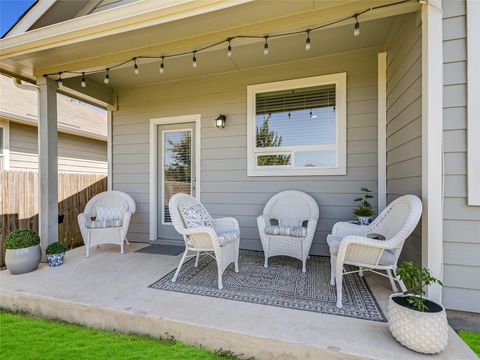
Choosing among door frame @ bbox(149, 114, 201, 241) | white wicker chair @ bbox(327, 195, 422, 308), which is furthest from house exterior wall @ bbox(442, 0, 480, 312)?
door frame @ bbox(149, 114, 201, 241)

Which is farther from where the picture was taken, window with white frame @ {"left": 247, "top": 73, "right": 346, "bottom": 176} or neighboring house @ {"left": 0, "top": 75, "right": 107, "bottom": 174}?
neighboring house @ {"left": 0, "top": 75, "right": 107, "bottom": 174}

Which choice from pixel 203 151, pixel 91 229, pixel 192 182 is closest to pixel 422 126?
pixel 203 151

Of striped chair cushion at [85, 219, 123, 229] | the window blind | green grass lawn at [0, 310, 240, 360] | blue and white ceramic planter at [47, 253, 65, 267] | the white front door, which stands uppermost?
the window blind

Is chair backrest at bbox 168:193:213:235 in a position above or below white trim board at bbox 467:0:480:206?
below

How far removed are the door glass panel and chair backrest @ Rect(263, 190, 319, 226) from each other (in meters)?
1.57

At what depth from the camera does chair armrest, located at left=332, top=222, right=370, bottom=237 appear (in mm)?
2645

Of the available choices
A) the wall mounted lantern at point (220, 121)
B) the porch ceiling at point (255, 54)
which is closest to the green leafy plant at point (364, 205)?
the porch ceiling at point (255, 54)

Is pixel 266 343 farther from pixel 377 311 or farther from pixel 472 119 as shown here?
pixel 472 119

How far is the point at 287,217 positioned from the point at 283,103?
1.75 m

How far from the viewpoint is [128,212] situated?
12.5 ft

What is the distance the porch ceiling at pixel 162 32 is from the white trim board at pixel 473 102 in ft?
1.50

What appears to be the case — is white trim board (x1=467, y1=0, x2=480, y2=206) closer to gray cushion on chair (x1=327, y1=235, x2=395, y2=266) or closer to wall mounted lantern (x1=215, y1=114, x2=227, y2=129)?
gray cushion on chair (x1=327, y1=235, x2=395, y2=266)

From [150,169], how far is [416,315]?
4.15m

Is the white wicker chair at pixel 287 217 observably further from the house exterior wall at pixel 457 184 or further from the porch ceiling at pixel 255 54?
the porch ceiling at pixel 255 54
